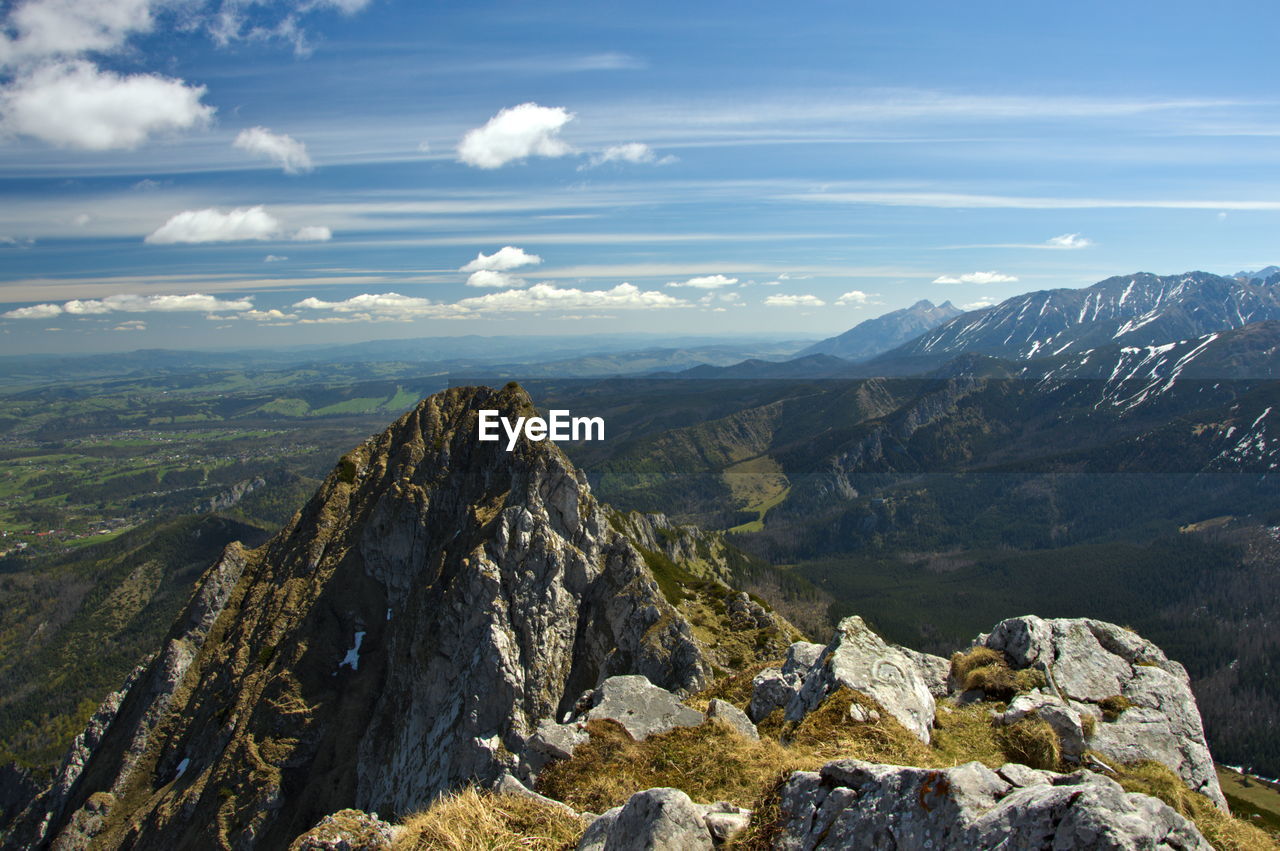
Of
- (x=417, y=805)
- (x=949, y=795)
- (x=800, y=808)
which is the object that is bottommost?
(x=417, y=805)

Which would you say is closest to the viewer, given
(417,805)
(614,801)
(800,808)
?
(800,808)

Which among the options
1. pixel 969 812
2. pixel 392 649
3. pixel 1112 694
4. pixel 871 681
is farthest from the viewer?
pixel 392 649

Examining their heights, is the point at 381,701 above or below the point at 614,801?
below

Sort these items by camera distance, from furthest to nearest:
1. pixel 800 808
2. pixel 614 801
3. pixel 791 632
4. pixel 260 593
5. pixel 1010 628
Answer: pixel 260 593 → pixel 791 632 → pixel 1010 628 → pixel 614 801 → pixel 800 808

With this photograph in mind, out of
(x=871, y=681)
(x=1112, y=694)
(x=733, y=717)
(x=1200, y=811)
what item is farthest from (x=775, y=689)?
(x=1112, y=694)

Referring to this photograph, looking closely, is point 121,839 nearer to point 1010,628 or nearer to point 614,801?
point 614,801

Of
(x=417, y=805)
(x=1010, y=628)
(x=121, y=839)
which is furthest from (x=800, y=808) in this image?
(x=121, y=839)

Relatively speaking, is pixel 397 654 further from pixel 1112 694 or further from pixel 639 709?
pixel 1112 694
